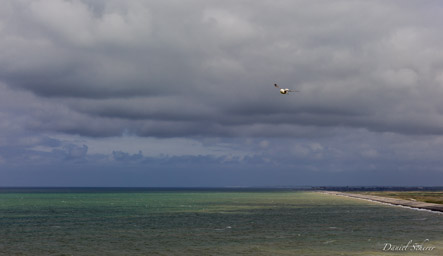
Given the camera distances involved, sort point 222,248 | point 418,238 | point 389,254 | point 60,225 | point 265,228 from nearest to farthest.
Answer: point 389,254
point 222,248
point 418,238
point 265,228
point 60,225

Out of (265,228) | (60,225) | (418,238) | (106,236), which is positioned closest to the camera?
(418,238)

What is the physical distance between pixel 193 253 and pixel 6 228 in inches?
1650

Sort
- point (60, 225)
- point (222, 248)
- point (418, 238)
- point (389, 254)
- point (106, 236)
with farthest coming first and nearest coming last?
1. point (60, 225)
2. point (106, 236)
3. point (418, 238)
4. point (222, 248)
5. point (389, 254)

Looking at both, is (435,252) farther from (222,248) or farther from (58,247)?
(58,247)

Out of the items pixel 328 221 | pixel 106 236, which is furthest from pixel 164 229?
pixel 328 221

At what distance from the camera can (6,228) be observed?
77.4 metres

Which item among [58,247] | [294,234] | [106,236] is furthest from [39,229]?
[294,234]

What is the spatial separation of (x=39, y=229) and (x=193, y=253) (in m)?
36.1

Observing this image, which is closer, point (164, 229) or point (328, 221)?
point (164, 229)

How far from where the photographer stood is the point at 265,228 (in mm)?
74875

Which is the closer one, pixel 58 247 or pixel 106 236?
pixel 58 247

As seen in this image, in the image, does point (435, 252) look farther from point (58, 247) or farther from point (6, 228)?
point (6, 228)

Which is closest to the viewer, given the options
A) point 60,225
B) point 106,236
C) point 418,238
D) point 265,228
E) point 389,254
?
point 389,254

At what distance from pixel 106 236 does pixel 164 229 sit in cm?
1171
